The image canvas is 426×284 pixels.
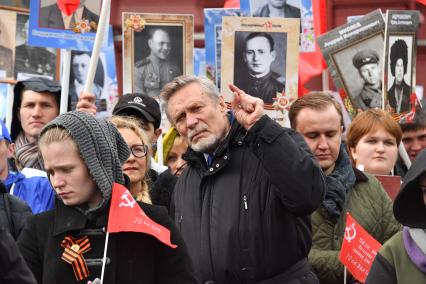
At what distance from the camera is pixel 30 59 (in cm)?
796

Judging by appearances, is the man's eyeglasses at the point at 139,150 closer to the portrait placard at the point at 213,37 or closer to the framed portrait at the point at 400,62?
the portrait placard at the point at 213,37

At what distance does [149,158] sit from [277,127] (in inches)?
38.6

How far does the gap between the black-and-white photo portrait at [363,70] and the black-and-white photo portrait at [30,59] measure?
2.33 meters

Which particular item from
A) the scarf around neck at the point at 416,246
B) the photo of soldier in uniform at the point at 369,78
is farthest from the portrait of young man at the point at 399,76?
the scarf around neck at the point at 416,246

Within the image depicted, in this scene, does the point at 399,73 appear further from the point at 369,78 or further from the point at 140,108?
the point at 140,108

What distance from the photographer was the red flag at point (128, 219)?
3828mm

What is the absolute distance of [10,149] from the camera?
5.50m

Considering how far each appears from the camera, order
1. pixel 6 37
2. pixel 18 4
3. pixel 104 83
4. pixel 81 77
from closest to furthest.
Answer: pixel 6 37 → pixel 104 83 → pixel 81 77 → pixel 18 4

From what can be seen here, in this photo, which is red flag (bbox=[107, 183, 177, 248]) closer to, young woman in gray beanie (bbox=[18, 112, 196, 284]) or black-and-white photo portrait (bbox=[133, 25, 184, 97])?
young woman in gray beanie (bbox=[18, 112, 196, 284])

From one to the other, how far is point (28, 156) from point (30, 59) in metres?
2.16

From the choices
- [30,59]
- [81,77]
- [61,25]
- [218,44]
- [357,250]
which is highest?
[61,25]

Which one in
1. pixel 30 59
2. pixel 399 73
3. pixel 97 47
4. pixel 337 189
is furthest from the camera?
pixel 30 59

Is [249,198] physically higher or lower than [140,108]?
lower

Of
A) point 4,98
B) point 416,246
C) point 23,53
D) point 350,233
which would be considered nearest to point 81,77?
point 23,53
